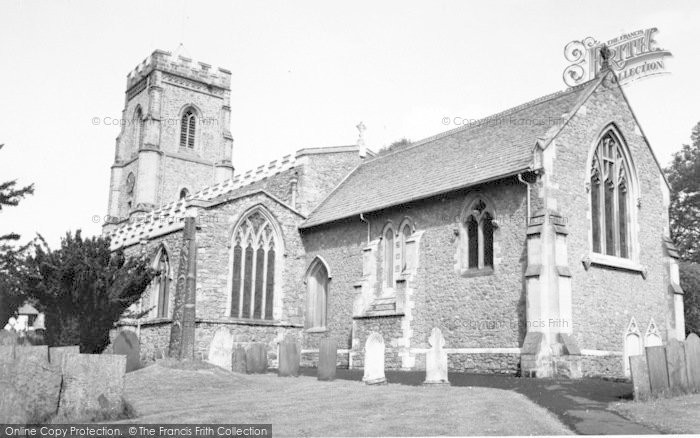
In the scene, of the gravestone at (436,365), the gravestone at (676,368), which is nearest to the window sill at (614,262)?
the gravestone at (436,365)

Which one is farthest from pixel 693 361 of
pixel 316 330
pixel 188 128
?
pixel 188 128

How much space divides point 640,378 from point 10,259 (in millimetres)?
15782

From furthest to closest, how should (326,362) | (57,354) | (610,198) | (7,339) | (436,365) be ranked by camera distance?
(610,198) → (326,362) → (436,365) → (7,339) → (57,354)

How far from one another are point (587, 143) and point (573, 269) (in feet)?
12.5

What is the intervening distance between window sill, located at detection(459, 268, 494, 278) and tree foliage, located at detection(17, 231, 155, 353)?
948cm

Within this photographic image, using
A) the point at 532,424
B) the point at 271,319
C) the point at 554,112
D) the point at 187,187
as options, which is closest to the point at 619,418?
the point at 532,424

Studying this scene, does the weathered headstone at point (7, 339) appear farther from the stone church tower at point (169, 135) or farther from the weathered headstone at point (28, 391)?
the stone church tower at point (169, 135)

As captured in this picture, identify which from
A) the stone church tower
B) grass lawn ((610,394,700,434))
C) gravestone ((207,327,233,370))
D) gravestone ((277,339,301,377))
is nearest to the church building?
gravestone ((207,327,233,370))

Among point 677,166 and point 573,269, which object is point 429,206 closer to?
point 573,269

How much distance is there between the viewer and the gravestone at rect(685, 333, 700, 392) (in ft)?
43.9

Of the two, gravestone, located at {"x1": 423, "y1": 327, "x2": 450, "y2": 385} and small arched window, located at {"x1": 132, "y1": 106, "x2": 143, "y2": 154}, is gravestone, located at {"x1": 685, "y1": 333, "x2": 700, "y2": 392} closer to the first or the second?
gravestone, located at {"x1": 423, "y1": 327, "x2": 450, "y2": 385}

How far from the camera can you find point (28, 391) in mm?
9812

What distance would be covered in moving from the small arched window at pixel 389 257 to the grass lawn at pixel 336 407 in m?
7.67

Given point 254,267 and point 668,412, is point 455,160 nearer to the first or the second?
point 254,267
